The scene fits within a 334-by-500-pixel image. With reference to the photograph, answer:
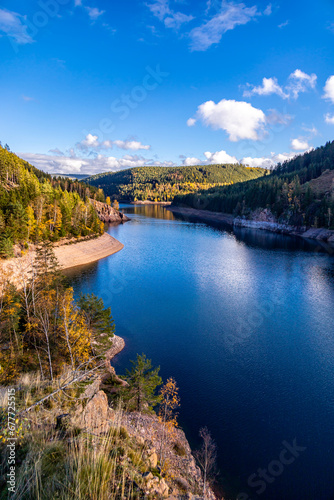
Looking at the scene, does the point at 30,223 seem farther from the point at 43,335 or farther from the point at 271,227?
the point at 271,227

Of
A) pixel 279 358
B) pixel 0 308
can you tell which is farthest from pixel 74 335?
pixel 279 358

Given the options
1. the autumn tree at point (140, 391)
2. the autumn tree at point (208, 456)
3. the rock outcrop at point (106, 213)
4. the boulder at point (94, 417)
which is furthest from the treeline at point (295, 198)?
the boulder at point (94, 417)

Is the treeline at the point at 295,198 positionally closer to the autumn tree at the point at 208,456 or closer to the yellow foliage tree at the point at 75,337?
the autumn tree at the point at 208,456

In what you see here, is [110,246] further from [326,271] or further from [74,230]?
[326,271]

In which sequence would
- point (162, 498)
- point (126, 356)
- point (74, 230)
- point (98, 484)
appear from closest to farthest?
point (98, 484) < point (162, 498) < point (126, 356) < point (74, 230)

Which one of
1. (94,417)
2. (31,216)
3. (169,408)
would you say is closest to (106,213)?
(31,216)

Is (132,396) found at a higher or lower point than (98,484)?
lower
